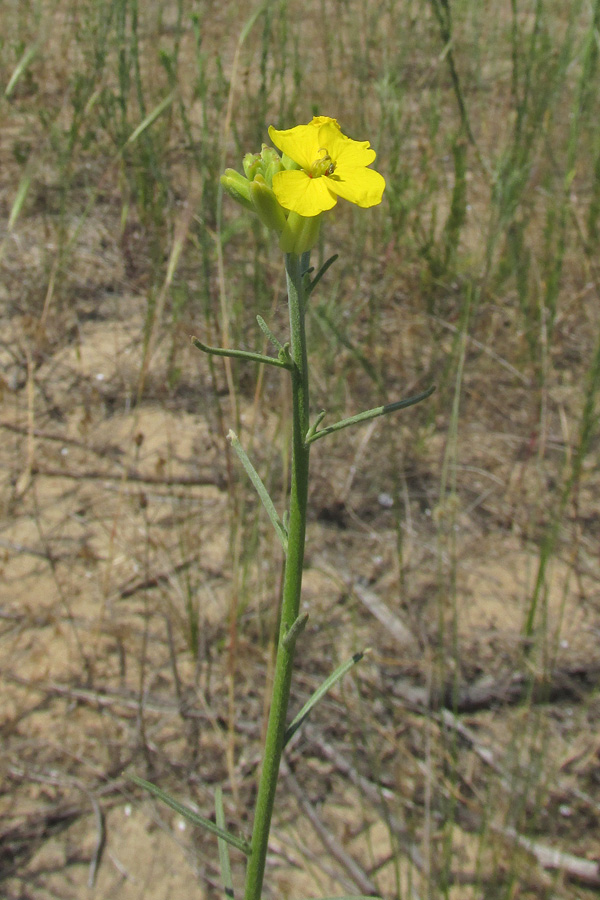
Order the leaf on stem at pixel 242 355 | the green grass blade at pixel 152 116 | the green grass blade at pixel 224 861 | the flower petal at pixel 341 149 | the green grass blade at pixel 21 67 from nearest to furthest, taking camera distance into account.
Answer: the leaf on stem at pixel 242 355, the flower petal at pixel 341 149, the green grass blade at pixel 224 861, the green grass blade at pixel 152 116, the green grass blade at pixel 21 67

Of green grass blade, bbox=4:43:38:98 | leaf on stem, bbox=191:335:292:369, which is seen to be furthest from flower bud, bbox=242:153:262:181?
green grass blade, bbox=4:43:38:98

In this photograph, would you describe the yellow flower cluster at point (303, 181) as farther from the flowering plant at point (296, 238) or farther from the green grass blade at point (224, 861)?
the green grass blade at point (224, 861)

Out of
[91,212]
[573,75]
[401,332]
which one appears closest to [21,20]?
[91,212]

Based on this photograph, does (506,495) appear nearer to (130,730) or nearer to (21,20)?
(130,730)

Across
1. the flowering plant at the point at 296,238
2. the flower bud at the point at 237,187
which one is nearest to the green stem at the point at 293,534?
the flowering plant at the point at 296,238

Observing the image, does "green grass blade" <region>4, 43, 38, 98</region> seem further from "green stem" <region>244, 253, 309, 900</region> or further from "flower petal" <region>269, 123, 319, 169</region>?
"green stem" <region>244, 253, 309, 900</region>
